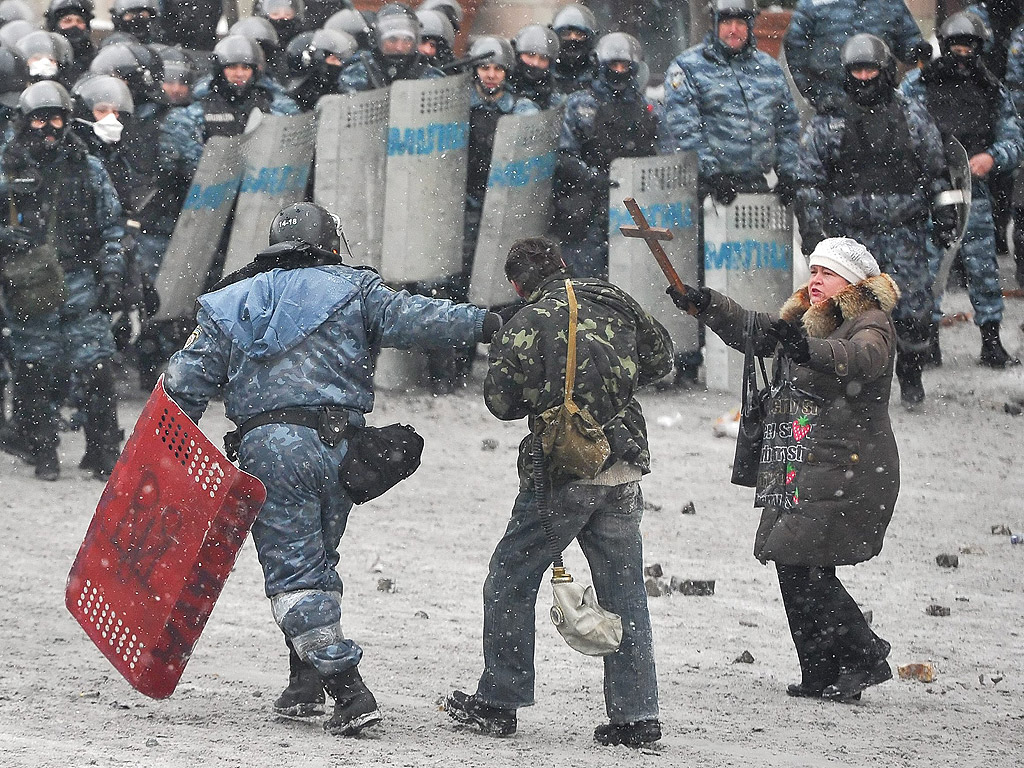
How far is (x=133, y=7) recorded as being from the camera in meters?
13.6

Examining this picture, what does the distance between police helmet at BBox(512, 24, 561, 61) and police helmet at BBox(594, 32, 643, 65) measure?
1.22ft

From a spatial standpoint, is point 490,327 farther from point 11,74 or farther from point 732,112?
point 11,74

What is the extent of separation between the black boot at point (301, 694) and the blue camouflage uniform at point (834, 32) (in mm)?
7335

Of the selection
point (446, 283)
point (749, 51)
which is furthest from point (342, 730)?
point (749, 51)

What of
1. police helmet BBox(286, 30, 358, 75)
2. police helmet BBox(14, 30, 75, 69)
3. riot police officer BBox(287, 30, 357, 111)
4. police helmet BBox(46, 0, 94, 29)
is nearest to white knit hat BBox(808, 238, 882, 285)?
riot police officer BBox(287, 30, 357, 111)

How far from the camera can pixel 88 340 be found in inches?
380

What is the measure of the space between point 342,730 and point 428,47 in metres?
7.89

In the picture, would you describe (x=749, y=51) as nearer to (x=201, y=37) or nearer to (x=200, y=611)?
(x=201, y=37)

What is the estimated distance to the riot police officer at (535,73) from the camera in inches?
465

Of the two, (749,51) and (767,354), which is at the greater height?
(749,51)

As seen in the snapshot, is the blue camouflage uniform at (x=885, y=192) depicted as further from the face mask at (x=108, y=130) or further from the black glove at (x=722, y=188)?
the face mask at (x=108, y=130)

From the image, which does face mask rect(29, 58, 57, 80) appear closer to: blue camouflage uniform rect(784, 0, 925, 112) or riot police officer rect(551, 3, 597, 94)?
riot police officer rect(551, 3, 597, 94)

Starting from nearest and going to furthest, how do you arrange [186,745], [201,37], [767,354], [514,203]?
[186,745] < [767,354] < [514,203] < [201,37]

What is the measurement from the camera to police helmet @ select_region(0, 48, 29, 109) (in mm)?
11562
